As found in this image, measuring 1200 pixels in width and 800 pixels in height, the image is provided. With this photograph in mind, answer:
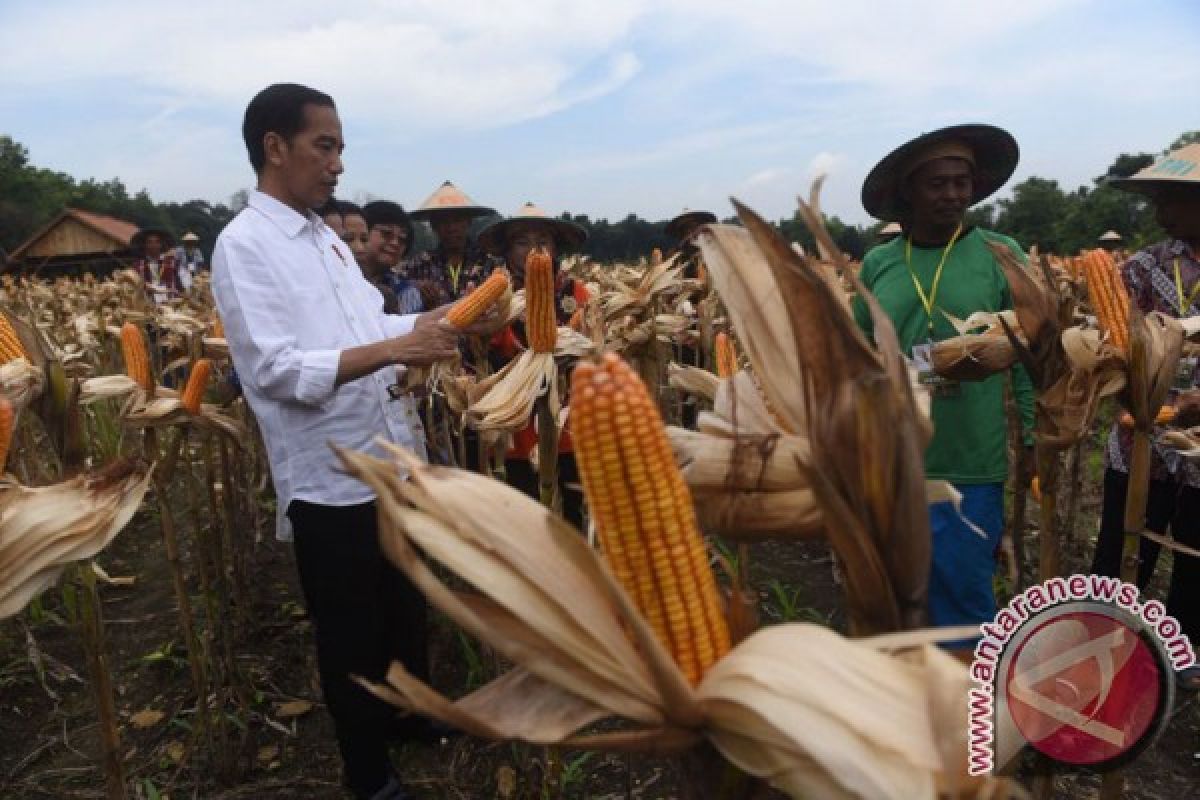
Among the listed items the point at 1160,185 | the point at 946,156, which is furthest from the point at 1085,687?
the point at 1160,185

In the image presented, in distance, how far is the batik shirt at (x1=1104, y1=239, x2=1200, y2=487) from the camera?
10.6ft

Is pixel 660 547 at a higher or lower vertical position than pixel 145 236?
lower

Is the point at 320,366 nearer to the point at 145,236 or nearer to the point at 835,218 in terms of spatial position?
the point at 145,236

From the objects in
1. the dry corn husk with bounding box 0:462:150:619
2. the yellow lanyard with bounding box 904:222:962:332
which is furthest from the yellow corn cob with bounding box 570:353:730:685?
the yellow lanyard with bounding box 904:222:962:332

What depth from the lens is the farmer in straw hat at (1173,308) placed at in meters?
3.21

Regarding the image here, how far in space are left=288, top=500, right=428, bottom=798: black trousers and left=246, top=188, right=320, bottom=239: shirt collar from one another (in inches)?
35.2

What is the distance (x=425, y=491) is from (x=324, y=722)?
300 cm

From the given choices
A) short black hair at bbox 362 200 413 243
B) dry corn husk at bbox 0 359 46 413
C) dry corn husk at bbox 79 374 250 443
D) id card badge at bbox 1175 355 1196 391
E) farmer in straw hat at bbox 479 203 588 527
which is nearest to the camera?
dry corn husk at bbox 0 359 46 413

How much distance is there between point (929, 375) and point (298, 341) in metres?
2.21

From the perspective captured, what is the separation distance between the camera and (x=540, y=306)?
10.0ft

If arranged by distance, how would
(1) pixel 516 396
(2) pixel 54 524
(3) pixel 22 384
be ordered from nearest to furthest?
(2) pixel 54 524 < (3) pixel 22 384 < (1) pixel 516 396

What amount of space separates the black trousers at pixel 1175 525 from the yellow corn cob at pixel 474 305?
2.81 metres

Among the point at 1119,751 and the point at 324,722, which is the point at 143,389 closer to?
the point at 324,722

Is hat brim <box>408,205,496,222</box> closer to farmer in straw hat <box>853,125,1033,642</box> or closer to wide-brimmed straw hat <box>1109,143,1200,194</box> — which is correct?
farmer in straw hat <box>853,125,1033,642</box>
